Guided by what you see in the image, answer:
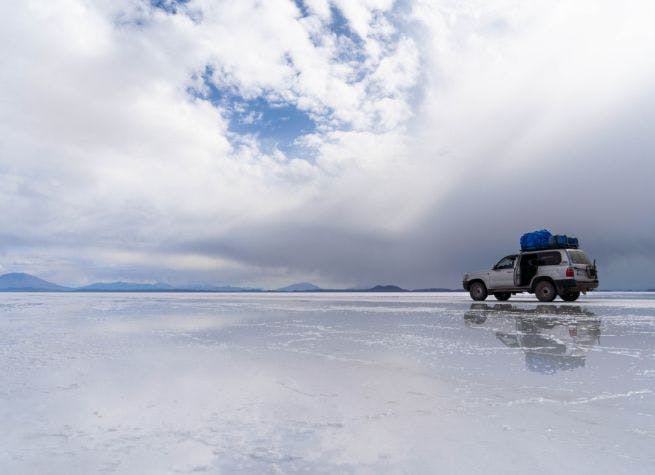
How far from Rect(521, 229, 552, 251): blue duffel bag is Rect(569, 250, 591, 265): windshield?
963mm

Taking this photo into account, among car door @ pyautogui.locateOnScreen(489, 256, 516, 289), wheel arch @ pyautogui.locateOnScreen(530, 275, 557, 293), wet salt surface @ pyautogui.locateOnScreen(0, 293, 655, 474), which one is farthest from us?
car door @ pyautogui.locateOnScreen(489, 256, 516, 289)

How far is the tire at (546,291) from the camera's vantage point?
755 inches

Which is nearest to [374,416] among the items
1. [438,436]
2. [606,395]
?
[438,436]

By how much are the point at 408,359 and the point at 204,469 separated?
4.22 metres

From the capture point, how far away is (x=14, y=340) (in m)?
9.58

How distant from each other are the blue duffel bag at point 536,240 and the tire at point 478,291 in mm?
2841

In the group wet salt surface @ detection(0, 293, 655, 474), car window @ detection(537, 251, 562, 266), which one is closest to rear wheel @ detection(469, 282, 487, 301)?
car window @ detection(537, 251, 562, 266)

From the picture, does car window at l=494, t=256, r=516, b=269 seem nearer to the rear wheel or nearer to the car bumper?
the rear wheel

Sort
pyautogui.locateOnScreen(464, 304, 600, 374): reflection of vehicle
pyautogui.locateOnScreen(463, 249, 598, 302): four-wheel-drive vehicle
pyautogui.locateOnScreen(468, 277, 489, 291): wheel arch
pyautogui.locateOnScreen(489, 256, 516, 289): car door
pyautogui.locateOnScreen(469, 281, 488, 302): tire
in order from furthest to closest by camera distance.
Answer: pyautogui.locateOnScreen(469, 281, 488, 302): tire < pyautogui.locateOnScreen(468, 277, 489, 291): wheel arch < pyautogui.locateOnScreen(489, 256, 516, 289): car door < pyautogui.locateOnScreen(463, 249, 598, 302): four-wheel-drive vehicle < pyautogui.locateOnScreen(464, 304, 600, 374): reflection of vehicle

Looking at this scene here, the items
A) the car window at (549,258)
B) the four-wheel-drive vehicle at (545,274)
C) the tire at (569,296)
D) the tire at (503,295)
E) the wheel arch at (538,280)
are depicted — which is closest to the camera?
the four-wheel-drive vehicle at (545,274)

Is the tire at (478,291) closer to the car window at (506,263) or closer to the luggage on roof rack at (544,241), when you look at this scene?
the car window at (506,263)

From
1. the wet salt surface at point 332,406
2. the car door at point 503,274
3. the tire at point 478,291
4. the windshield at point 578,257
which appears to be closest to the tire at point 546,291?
the car door at point 503,274

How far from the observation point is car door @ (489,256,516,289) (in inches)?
798

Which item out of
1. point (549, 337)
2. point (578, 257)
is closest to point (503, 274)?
point (578, 257)
